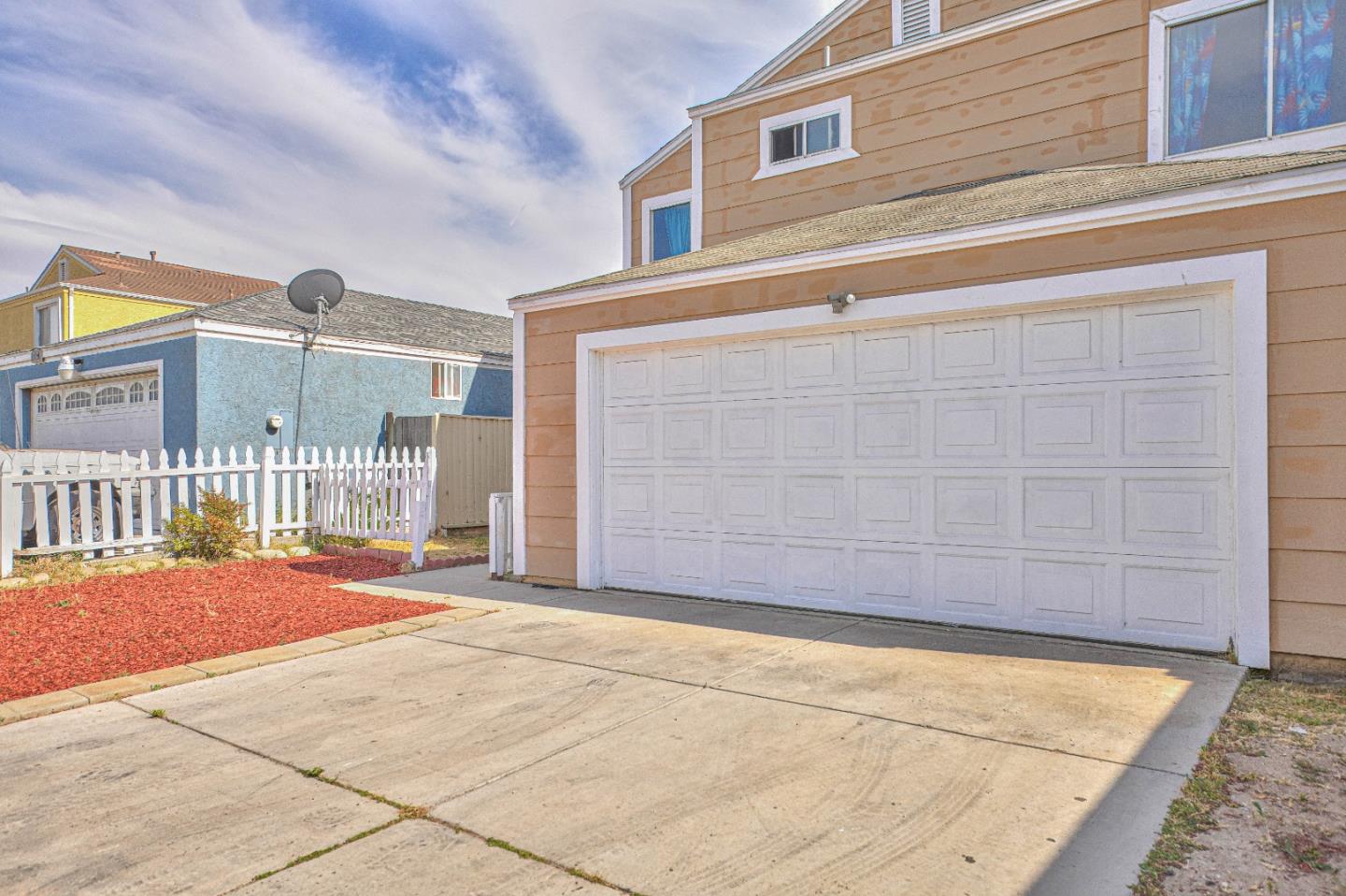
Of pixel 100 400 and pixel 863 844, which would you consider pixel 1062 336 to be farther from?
pixel 100 400

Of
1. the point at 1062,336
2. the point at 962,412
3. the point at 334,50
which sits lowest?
the point at 962,412

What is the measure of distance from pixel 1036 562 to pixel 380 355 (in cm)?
1375

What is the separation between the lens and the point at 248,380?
13852mm

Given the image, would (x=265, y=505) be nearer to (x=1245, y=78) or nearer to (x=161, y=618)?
(x=161, y=618)

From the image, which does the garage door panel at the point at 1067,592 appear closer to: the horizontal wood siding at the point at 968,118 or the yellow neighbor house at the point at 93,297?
the horizontal wood siding at the point at 968,118

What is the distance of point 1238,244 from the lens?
4.85 m

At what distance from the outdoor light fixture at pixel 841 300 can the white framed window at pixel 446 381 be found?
41.1 ft

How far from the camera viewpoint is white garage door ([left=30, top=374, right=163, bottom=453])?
1419 centimetres

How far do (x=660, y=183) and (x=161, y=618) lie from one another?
30.6 feet

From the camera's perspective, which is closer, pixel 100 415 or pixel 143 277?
pixel 100 415

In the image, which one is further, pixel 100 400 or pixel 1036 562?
pixel 100 400

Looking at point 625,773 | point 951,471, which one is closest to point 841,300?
point 951,471

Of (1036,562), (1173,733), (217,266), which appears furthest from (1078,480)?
(217,266)

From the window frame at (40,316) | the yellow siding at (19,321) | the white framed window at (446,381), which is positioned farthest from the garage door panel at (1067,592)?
the yellow siding at (19,321)
